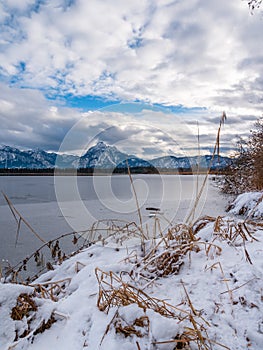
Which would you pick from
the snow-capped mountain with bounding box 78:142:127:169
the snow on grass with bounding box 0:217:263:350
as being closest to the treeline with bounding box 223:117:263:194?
the snow-capped mountain with bounding box 78:142:127:169

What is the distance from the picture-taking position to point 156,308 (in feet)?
3.72

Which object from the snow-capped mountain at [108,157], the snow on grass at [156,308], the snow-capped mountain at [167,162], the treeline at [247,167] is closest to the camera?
the snow on grass at [156,308]

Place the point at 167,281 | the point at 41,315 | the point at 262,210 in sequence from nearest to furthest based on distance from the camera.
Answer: the point at 41,315 → the point at 167,281 → the point at 262,210

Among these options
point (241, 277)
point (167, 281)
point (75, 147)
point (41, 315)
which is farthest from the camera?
point (75, 147)

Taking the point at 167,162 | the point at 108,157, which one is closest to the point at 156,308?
the point at 167,162

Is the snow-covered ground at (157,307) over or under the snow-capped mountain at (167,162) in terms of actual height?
under

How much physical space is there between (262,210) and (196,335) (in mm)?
4585

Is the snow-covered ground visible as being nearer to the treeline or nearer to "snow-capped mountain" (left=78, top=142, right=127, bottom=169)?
"snow-capped mountain" (left=78, top=142, right=127, bottom=169)

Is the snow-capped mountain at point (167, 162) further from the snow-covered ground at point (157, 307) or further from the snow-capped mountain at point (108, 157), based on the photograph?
the snow-covered ground at point (157, 307)

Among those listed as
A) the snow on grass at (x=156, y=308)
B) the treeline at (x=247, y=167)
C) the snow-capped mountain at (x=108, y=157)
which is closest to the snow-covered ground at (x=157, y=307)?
the snow on grass at (x=156, y=308)

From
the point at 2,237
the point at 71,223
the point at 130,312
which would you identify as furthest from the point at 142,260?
the point at 71,223

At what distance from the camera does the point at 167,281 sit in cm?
143

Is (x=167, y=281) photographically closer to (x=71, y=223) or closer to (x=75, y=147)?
(x=75, y=147)

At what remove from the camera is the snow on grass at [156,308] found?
3.23 feet
